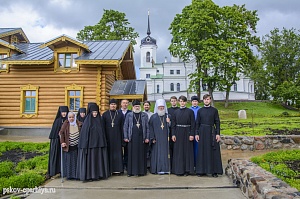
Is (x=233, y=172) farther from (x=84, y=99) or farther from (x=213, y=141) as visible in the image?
(x=84, y=99)

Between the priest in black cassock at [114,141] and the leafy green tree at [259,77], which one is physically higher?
the leafy green tree at [259,77]

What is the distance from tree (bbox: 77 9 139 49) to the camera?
29.3m

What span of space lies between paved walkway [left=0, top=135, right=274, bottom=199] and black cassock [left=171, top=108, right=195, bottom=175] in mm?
226

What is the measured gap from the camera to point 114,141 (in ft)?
20.2

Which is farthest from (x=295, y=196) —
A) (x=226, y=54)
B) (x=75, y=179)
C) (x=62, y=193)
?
(x=226, y=54)

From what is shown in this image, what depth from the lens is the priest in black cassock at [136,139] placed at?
19.8 ft

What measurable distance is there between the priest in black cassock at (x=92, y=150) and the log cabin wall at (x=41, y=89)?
8786mm

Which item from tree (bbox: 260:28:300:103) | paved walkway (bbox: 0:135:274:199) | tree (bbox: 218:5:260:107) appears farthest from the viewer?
tree (bbox: 260:28:300:103)

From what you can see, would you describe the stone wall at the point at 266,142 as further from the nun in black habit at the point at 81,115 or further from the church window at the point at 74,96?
the church window at the point at 74,96

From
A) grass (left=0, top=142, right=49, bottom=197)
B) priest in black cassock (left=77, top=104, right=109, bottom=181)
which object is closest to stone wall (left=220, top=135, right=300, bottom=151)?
priest in black cassock (left=77, top=104, right=109, bottom=181)

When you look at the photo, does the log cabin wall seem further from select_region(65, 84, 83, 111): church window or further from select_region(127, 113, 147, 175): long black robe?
select_region(127, 113, 147, 175): long black robe

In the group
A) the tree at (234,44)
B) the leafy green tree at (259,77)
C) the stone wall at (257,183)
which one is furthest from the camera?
the leafy green tree at (259,77)

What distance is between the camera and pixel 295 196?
10.6 ft

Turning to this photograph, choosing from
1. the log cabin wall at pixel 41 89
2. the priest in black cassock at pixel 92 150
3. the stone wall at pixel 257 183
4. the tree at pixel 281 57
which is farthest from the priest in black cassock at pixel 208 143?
the tree at pixel 281 57
